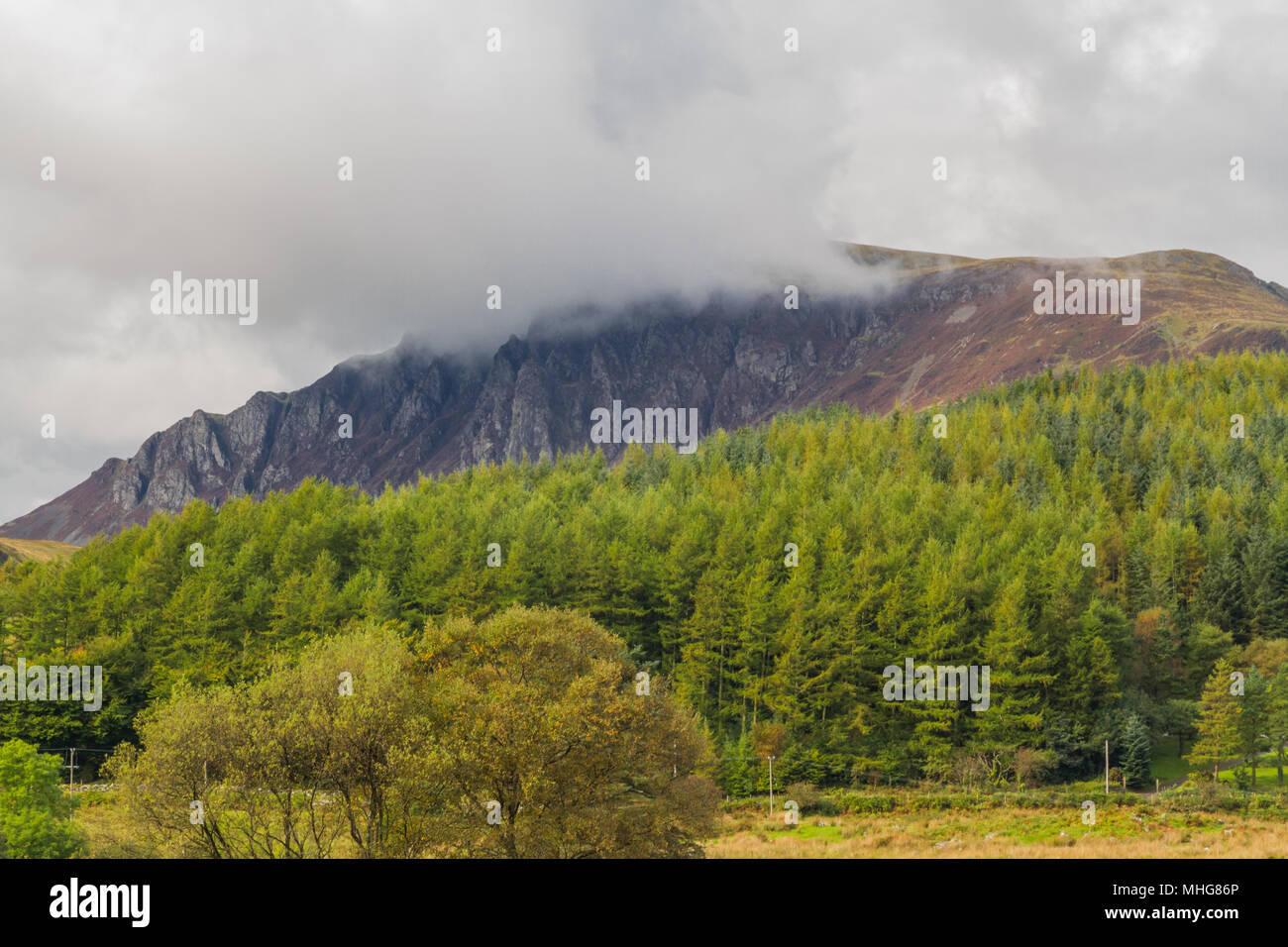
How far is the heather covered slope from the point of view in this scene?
8856 centimetres

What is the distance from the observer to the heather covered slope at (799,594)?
291 feet

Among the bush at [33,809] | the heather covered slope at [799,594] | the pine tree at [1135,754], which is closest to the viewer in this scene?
the bush at [33,809]

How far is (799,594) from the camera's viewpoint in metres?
93.9

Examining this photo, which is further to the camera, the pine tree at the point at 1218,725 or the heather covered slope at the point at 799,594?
the heather covered slope at the point at 799,594

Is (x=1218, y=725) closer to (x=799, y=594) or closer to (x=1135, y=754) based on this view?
(x=1135, y=754)

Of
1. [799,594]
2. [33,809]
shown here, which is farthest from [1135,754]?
[33,809]

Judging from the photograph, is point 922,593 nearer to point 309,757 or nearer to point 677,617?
point 677,617

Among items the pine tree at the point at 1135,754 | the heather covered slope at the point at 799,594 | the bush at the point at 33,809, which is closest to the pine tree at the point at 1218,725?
the heather covered slope at the point at 799,594

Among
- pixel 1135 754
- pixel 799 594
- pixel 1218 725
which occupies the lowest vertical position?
pixel 1135 754

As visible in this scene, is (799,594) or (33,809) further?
(799,594)

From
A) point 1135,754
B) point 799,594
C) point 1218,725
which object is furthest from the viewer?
point 799,594

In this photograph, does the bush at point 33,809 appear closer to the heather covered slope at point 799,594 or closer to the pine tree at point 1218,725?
the heather covered slope at point 799,594

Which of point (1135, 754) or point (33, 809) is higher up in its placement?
point (33, 809)
